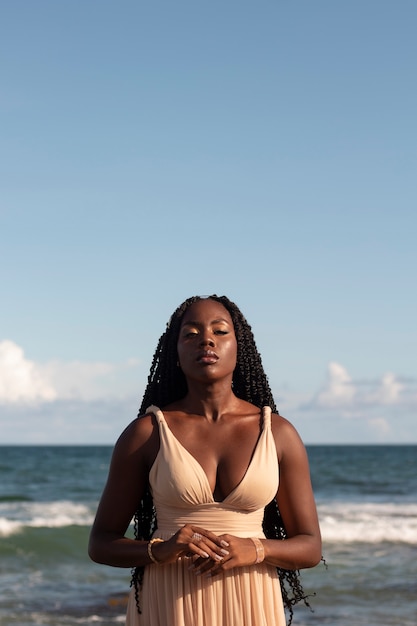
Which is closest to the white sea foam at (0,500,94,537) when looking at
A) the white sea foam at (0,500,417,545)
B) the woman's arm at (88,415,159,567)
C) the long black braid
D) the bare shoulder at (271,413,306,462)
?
the white sea foam at (0,500,417,545)

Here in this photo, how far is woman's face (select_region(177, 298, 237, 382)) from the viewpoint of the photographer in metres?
3.38

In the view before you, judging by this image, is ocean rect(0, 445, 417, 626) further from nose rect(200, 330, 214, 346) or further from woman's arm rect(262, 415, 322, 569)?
nose rect(200, 330, 214, 346)

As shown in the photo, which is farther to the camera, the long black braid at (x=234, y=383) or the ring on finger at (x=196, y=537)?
the long black braid at (x=234, y=383)

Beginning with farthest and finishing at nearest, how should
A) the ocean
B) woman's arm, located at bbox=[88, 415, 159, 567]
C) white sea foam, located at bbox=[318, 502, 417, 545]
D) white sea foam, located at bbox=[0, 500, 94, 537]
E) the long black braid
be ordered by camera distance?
white sea foam, located at bbox=[0, 500, 94, 537] → white sea foam, located at bbox=[318, 502, 417, 545] → the ocean → the long black braid → woman's arm, located at bbox=[88, 415, 159, 567]

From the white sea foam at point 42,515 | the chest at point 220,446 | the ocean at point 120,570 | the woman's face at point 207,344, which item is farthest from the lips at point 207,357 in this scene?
the white sea foam at point 42,515

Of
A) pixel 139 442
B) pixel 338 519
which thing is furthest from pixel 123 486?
pixel 338 519

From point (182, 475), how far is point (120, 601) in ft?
30.2

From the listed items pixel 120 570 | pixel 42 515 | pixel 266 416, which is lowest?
pixel 120 570

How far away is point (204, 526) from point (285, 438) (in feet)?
1.38

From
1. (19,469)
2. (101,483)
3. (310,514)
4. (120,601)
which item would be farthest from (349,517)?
(19,469)

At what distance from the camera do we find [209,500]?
3281 millimetres

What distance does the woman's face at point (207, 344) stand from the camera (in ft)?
11.1

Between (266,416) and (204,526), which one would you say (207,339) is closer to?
(266,416)

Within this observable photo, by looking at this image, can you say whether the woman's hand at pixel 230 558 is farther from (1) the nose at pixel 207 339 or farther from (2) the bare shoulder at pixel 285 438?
(1) the nose at pixel 207 339
